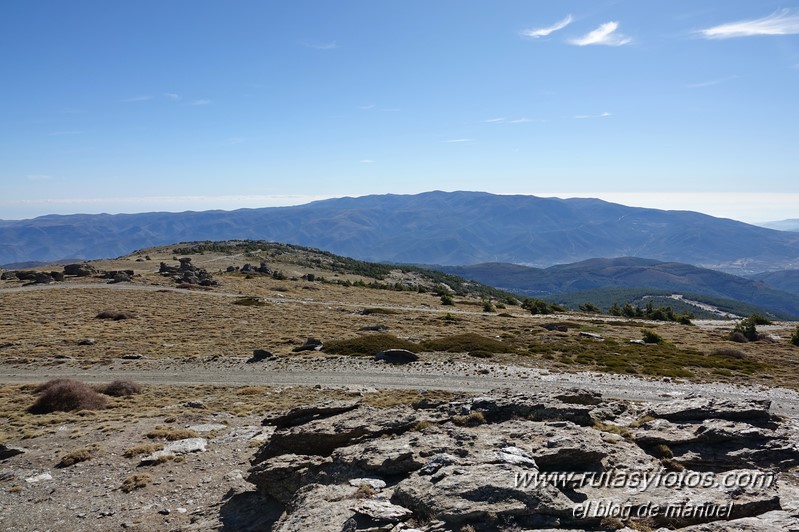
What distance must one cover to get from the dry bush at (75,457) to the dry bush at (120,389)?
899 centimetres

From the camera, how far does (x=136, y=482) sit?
14.2m

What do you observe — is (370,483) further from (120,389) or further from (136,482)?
(120,389)

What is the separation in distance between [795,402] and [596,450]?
2029 cm

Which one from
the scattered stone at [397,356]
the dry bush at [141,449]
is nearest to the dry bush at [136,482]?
the dry bush at [141,449]

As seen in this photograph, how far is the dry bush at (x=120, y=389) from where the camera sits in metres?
24.7

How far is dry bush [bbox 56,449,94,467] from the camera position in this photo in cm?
1566

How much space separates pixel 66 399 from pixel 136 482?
11.8 metres

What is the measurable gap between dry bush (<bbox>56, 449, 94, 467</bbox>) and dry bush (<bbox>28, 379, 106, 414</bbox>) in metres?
6.90

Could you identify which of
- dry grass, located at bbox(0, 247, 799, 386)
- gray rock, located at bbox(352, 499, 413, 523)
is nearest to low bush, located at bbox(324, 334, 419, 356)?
dry grass, located at bbox(0, 247, 799, 386)

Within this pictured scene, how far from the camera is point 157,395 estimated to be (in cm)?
2467

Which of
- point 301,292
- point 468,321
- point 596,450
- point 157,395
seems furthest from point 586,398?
point 301,292

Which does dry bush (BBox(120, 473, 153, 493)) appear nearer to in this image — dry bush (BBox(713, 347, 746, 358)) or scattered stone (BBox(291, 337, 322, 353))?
scattered stone (BBox(291, 337, 322, 353))

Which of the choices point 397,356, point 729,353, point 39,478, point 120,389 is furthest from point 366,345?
point 729,353

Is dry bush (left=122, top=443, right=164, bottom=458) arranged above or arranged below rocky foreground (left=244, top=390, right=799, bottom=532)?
below
